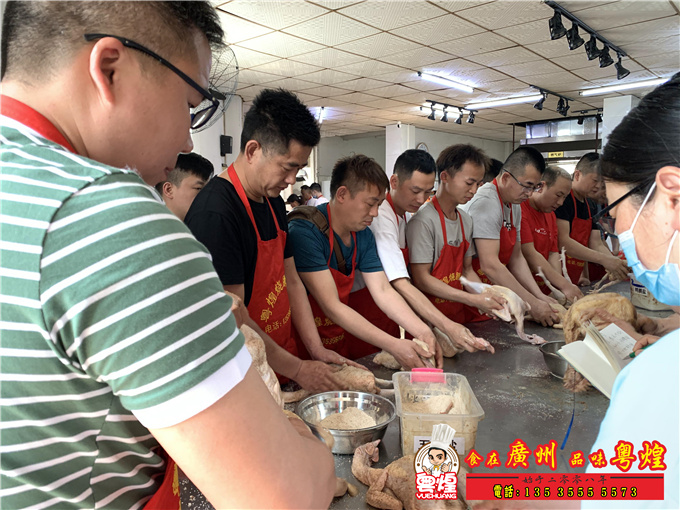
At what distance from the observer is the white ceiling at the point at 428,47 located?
4.79 metres

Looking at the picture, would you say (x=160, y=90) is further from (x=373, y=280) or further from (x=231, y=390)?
(x=373, y=280)

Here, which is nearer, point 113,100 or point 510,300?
point 113,100

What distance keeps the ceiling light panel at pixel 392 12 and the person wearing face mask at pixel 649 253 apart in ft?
13.8

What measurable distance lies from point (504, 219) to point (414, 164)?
124cm

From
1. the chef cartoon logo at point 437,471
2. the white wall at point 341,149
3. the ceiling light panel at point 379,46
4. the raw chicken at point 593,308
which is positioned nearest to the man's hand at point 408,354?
the raw chicken at point 593,308

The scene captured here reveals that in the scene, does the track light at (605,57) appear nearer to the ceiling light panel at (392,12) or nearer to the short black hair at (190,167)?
the ceiling light panel at (392,12)

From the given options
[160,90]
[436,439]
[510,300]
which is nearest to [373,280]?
[510,300]

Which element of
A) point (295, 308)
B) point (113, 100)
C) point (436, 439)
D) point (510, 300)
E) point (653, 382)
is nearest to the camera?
point (113, 100)

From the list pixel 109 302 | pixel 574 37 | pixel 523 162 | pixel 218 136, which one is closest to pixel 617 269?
pixel 523 162

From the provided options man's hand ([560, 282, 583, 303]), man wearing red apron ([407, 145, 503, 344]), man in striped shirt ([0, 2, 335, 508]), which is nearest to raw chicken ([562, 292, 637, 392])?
man wearing red apron ([407, 145, 503, 344])

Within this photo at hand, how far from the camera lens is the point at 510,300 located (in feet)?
9.12

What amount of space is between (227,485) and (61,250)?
1.17 ft

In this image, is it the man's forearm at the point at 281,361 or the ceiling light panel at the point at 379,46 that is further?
the ceiling light panel at the point at 379,46

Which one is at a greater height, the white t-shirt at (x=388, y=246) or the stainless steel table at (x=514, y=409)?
the white t-shirt at (x=388, y=246)
